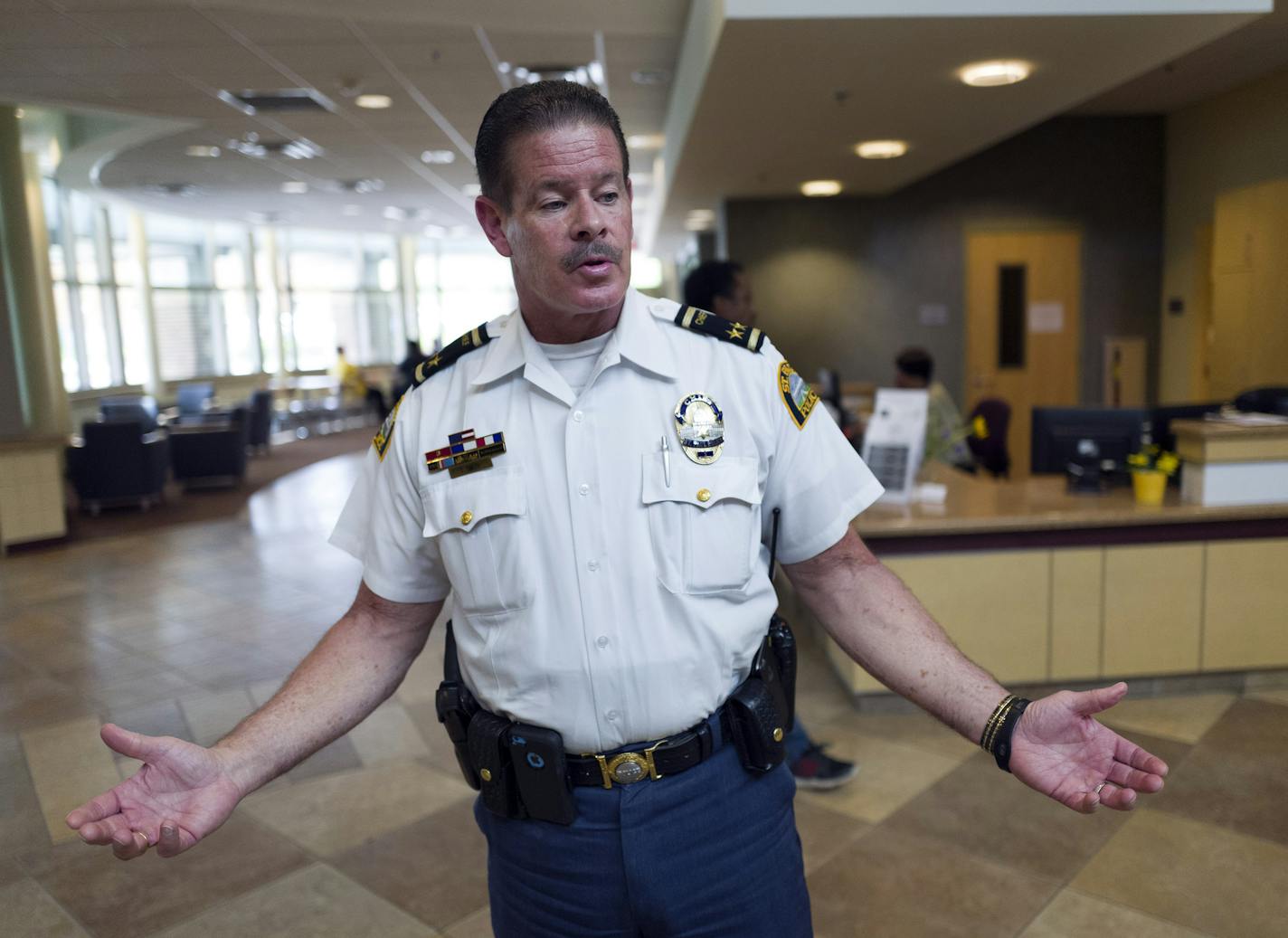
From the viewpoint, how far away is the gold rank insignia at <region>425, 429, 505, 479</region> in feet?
4.57

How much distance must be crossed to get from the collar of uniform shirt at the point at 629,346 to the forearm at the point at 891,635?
15.5 inches

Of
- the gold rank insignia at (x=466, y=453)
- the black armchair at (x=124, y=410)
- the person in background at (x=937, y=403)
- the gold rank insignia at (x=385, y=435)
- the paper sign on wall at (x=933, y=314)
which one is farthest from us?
the black armchair at (x=124, y=410)

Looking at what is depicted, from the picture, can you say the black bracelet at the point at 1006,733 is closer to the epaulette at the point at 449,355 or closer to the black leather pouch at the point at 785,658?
the black leather pouch at the point at 785,658

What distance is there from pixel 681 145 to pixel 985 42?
115 inches

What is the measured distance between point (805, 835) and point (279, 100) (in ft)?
22.5

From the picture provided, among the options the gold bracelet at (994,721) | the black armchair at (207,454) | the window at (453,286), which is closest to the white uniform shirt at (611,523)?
the gold bracelet at (994,721)

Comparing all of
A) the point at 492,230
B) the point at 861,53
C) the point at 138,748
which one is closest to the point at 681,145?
the point at 861,53

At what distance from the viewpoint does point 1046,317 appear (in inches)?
383

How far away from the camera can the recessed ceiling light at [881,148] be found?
722 centimetres

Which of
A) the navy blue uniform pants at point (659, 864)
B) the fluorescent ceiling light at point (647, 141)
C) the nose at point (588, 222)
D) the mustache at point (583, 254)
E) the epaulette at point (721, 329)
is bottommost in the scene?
the navy blue uniform pants at point (659, 864)

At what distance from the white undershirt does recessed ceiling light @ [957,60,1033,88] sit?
4500 millimetres

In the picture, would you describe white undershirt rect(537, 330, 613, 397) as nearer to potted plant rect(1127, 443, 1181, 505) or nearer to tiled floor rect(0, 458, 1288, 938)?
tiled floor rect(0, 458, 1288, 938)

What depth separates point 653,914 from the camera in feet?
4.40

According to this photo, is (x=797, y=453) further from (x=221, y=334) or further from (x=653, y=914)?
(x=221, y=334)
